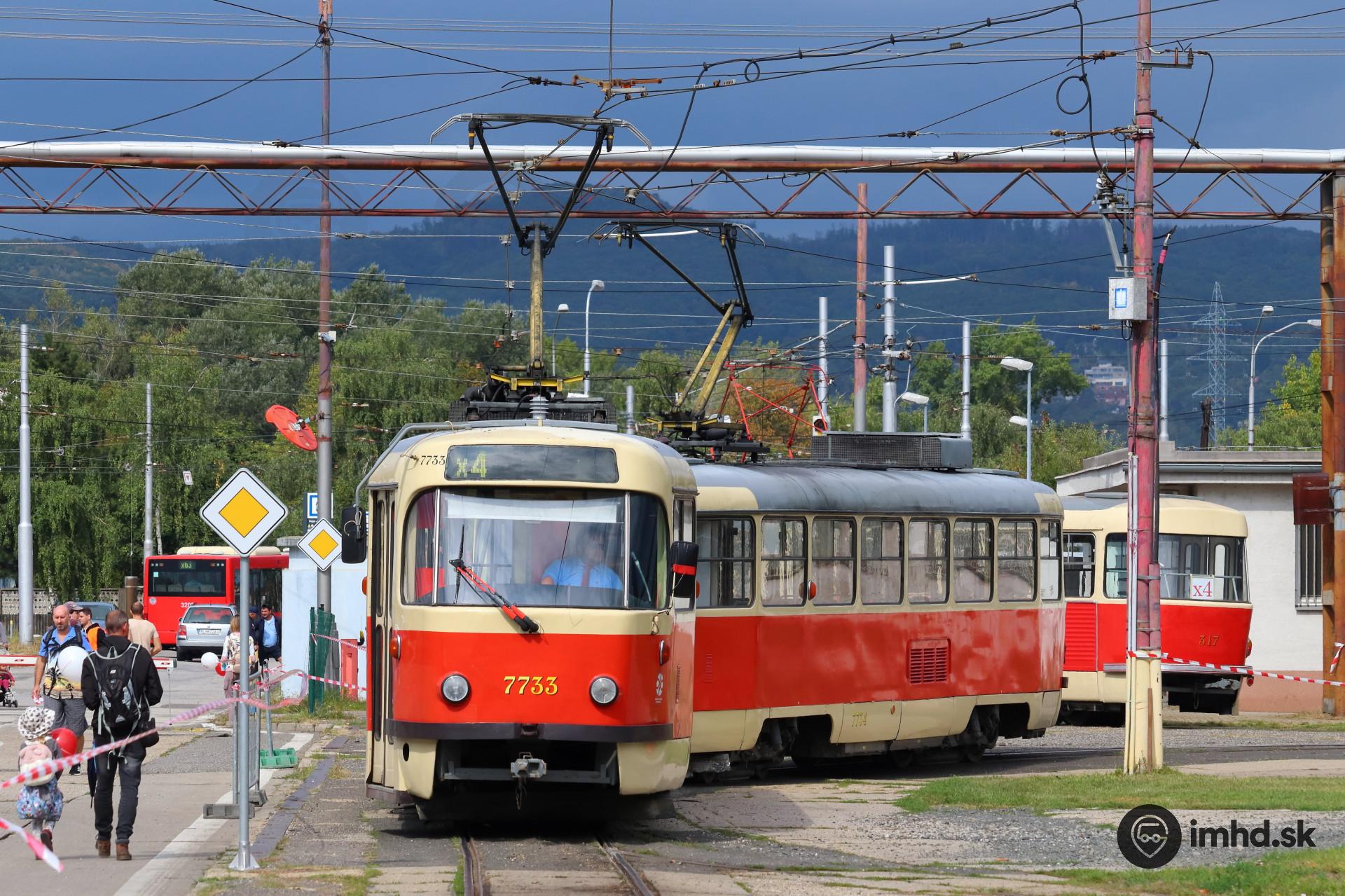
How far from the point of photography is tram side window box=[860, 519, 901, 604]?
66.8ft

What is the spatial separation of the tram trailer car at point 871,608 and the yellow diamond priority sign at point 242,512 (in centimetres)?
486

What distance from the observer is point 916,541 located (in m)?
21.0

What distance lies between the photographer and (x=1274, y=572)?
3497 cm

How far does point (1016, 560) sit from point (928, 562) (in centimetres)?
168

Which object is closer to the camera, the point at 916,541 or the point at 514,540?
the point at 514,540

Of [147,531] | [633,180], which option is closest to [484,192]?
[633,180]

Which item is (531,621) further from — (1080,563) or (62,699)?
(1080,563)

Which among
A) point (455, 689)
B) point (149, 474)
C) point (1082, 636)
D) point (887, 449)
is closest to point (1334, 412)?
point (1082, 636)

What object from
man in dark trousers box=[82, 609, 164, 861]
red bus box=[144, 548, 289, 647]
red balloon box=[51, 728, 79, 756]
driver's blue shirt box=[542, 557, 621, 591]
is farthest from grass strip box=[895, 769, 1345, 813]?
red bus box=[144, 548, 289, 647]

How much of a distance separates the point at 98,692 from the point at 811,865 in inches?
197

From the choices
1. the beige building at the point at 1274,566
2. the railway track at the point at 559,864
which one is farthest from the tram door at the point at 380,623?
the beige building at the point at 1274,566

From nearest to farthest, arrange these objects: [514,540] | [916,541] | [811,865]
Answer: [811,865] < [514,540] < [916,541]

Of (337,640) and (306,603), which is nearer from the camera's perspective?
(337,640)

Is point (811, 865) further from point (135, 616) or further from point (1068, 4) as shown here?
point (1068, 4)
